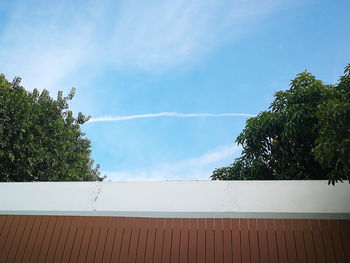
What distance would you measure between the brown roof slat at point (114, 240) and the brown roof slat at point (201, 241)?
144 centimetres

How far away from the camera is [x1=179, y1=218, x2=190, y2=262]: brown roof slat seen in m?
5.62

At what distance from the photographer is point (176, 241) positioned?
5.79 meters

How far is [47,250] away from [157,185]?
241 cm

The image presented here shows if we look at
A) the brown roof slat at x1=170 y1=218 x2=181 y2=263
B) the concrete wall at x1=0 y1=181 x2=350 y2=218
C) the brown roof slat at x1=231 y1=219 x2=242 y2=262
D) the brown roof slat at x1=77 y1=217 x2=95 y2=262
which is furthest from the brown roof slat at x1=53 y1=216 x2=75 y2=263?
the brown roof slat at x1=231 y1=219 x2=242 y2=262

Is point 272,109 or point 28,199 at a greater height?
point 272,109

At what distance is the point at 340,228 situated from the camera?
5.55m

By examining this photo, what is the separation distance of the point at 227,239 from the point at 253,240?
45 cm

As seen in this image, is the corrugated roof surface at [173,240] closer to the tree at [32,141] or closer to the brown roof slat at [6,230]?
the brown roof slat at [6,230]

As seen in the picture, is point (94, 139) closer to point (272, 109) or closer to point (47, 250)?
point (272, 109)

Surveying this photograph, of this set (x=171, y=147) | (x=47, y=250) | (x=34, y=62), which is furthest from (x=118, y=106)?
(x=47, y=250)

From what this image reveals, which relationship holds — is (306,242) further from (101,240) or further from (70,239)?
(70,239)

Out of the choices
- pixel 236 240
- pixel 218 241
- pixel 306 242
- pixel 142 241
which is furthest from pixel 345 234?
pixel 142 241

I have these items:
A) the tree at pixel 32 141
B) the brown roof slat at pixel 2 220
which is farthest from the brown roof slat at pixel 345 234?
the tree at pixel 32 141

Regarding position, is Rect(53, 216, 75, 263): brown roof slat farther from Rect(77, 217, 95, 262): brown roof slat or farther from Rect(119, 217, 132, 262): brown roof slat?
Rect(119, 217, 132, 262): brown roof slat
